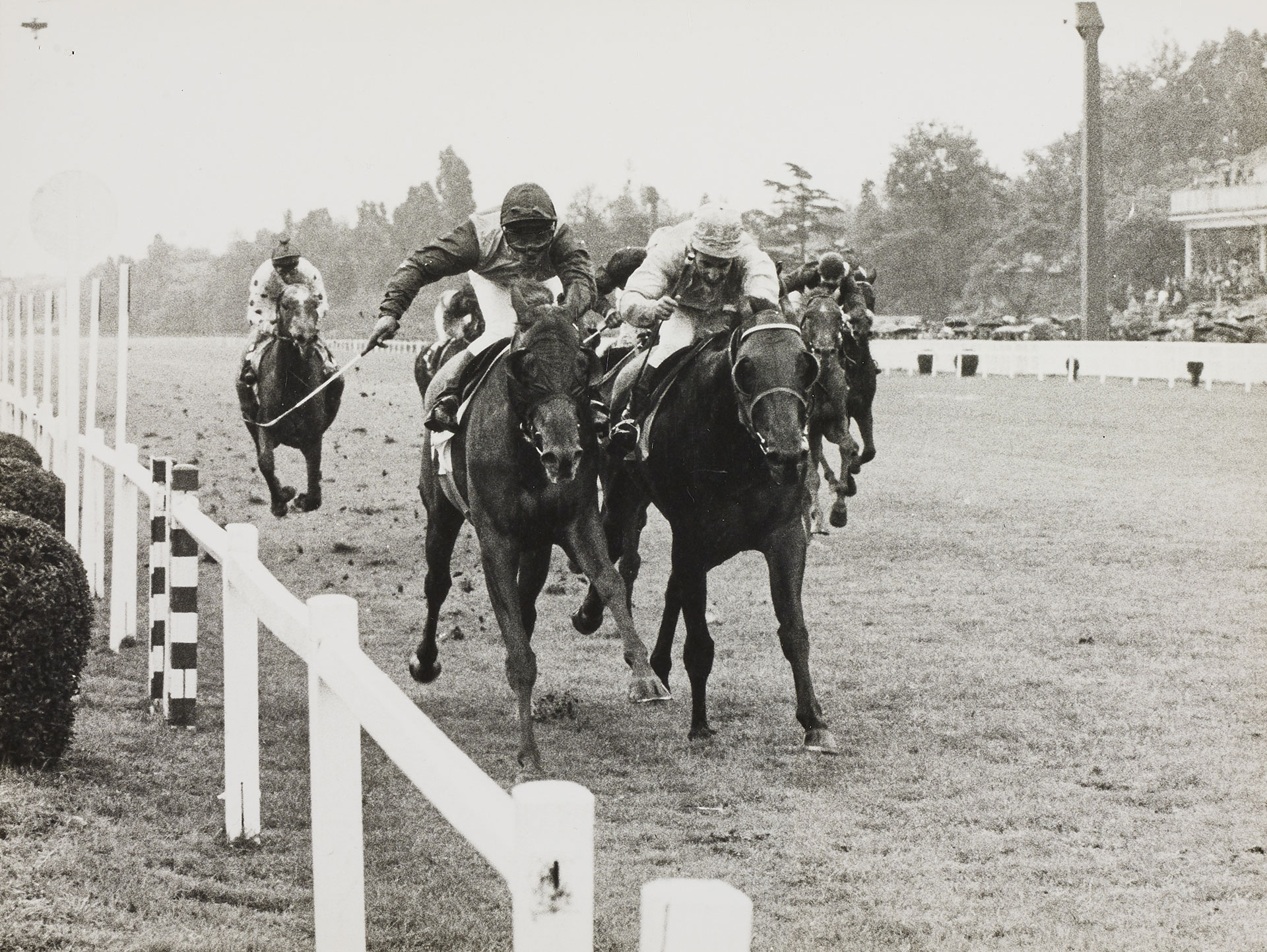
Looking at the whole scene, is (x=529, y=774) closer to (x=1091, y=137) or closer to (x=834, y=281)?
(x=834, y=281)

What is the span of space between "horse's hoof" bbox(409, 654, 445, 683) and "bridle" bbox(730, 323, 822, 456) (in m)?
2.71

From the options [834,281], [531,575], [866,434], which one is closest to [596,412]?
[531,575]

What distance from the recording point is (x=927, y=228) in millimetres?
45094

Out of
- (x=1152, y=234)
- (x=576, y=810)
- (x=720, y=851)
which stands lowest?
(x=720, y=851)

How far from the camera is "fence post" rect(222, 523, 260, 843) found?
5676 mm

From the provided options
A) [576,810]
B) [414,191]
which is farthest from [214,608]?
[414,191]

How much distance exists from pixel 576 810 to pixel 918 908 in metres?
3.42

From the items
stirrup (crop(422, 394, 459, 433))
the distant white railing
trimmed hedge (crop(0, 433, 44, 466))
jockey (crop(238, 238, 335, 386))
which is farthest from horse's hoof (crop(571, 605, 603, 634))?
the distant white railing

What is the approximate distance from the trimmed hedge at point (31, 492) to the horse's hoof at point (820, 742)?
4.83 metres

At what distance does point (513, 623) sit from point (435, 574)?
6.68 feet

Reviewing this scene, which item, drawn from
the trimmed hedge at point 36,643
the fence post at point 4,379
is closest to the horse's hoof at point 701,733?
the trimmed hedge at point 36,643

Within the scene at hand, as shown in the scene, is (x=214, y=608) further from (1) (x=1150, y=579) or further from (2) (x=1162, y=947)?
(2) (x=1162, y=947)

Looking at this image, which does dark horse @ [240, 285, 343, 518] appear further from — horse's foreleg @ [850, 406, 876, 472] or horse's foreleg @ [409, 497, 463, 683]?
horse's foreleg @ [850, 406, 876, 472]

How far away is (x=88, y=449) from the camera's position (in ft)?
32.4
